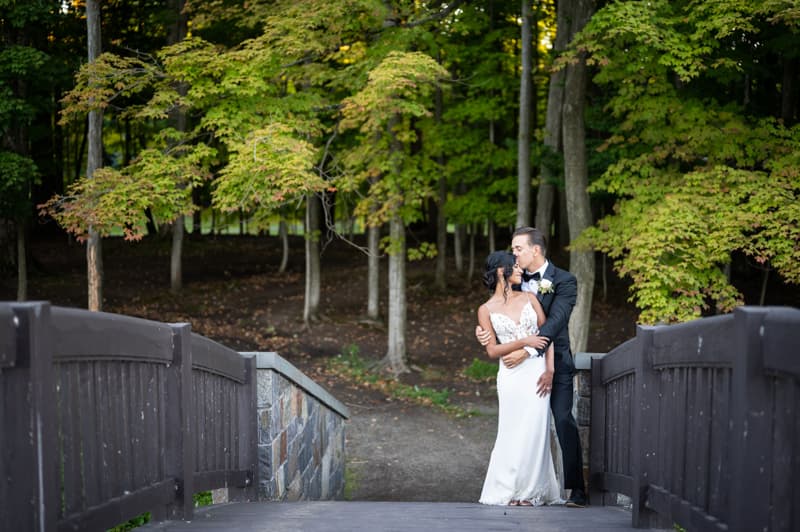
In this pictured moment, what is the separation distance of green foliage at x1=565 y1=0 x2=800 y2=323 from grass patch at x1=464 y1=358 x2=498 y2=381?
13.9 ft

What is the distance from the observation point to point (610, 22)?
1070 cm

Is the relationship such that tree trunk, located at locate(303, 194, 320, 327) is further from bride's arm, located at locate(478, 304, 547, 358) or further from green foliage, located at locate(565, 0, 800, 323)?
bride's arm, located at locate(478, 304, 547, 358)

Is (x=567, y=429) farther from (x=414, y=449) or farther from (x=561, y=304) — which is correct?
(x=414, y=449)

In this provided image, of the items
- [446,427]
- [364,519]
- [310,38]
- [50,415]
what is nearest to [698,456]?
[364,519]

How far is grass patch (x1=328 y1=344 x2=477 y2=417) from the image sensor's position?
1352 centimetres

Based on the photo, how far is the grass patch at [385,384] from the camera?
1352cm

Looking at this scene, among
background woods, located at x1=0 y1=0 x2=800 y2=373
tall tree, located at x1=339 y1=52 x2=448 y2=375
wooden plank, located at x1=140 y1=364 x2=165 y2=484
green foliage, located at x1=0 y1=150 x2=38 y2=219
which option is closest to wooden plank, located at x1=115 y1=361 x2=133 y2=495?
wooden plank, located at x1=140 y1=364 x2=165 y2=484

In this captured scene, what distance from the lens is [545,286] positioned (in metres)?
5.57

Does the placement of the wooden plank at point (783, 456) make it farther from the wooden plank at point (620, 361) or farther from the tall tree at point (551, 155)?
the tall tree at point (551, 155)

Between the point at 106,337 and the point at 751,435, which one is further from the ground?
the point at 106,337

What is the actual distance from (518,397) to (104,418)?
11.0 ft

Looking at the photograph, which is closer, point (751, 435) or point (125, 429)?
point (751, 435)

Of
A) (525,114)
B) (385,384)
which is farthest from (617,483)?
(525,114)

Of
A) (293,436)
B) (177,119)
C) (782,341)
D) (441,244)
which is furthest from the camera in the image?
(441,244)
